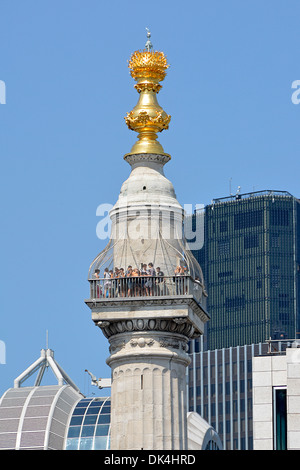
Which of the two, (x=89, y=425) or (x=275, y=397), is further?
(x=89, y=425)

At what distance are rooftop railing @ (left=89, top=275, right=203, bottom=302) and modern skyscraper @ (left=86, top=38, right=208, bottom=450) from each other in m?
0.04

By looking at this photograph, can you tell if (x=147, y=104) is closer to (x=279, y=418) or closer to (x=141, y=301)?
(x=141, y=301)

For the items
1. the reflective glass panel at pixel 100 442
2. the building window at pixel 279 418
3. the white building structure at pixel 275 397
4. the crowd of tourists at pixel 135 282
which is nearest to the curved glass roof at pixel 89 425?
the reflective glass panel at pixel 100 442

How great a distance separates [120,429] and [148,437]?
4.79 feet

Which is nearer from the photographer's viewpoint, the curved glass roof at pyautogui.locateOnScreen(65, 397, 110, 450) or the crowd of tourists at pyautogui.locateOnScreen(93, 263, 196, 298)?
the crowd of tourists at pyautogui.locateOnScreen(93, 263, 196, 298)

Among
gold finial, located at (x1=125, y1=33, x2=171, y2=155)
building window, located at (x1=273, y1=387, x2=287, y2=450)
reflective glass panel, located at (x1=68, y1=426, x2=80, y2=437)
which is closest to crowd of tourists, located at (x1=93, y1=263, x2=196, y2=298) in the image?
gold finial, located at (x1=125, y1=33, x2=171, y2=155)

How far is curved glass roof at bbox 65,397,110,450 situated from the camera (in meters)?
172

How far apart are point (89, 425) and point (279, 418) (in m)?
73.2

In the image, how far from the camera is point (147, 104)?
85.3m

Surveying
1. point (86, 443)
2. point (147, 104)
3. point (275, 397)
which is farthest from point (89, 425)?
point (147, 104)

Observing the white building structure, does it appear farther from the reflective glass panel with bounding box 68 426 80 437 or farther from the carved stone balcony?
the reflective glass panel with bounding box 68 426 80 437

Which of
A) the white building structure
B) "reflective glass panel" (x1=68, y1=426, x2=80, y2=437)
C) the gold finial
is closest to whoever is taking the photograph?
the gold finial

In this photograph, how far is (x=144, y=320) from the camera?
80312mm
